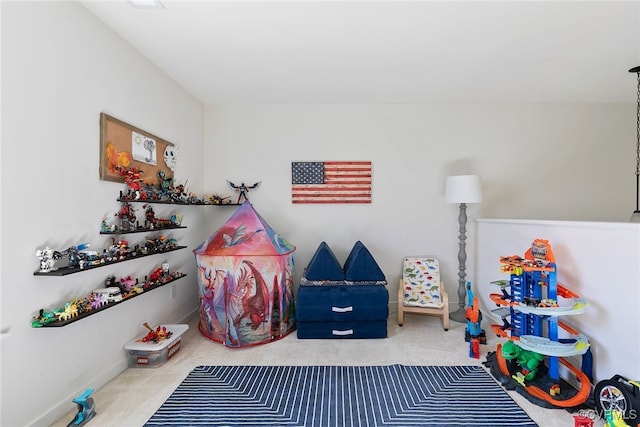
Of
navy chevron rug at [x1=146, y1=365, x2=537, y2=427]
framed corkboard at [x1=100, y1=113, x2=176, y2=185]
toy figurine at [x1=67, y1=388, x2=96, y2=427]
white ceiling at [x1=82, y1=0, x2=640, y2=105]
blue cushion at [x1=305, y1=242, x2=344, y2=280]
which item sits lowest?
navy chevron rug at [x1=146, y1=365, x2=537, y2=427]

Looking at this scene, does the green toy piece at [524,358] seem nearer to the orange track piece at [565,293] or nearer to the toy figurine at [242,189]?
the orange track piece at [565,293]

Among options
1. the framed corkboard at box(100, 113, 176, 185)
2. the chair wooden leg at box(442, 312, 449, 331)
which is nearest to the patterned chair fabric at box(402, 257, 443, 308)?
the chair wooden leg at box(442, 312, 449, 331)

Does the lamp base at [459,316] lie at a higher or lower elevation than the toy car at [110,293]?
lower

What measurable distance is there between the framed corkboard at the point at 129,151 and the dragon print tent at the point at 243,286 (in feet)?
2.79

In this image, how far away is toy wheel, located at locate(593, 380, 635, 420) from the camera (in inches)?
58.5

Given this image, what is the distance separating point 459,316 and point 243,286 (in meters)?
2.44

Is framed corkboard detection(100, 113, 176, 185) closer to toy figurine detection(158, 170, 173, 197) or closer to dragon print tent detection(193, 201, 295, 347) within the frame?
toy figurine detection(158, 170, 173, 197)

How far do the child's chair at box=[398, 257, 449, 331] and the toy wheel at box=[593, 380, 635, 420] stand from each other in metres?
1.30

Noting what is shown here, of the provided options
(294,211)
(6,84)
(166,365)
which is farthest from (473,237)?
(6,84)

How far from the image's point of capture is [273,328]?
8.78ft

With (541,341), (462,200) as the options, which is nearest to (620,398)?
(541,341)

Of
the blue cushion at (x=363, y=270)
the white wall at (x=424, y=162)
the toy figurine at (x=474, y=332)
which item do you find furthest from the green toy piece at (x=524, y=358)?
the white wall at (x=424, y=162)

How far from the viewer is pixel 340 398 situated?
73.5 inches

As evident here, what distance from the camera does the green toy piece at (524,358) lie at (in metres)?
1.92
